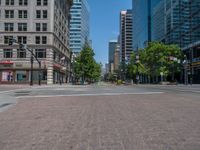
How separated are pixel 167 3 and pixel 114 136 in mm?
109987

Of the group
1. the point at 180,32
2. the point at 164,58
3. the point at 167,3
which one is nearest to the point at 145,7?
the point at 167,3

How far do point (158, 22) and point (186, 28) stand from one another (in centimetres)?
2751

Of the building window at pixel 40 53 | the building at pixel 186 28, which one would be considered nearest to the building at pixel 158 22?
the building at pixel 186 28

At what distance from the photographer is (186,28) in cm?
9581

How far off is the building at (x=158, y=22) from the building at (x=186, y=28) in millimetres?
3574

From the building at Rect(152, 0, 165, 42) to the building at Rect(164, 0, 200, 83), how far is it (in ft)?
11.7

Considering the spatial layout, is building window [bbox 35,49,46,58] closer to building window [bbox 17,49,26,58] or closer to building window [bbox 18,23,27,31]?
building window [bbox 17,49,26,58]

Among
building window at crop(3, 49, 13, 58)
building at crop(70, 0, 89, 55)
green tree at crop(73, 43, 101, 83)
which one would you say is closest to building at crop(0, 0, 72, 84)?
building window at crop(3, 49, 13, 58)

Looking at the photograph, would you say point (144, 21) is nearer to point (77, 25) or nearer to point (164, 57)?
point (77, 25)

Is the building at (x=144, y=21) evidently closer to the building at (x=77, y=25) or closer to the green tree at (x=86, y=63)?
the building at (x=77, y=25)

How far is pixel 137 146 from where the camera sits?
6180 millimetres

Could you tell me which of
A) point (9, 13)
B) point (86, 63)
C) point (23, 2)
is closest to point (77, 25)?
point (86, 63)

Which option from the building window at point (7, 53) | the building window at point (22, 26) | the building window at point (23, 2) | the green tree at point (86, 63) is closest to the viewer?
the building window at point (7, 53)

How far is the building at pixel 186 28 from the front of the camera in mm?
85956
